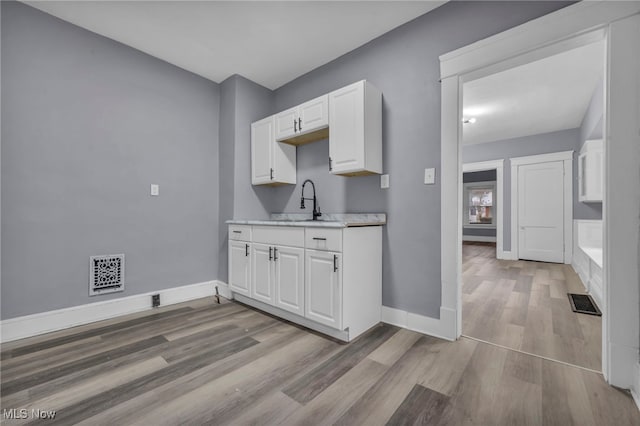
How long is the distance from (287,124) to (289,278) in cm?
157

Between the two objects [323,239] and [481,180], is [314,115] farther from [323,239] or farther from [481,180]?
[481,180]

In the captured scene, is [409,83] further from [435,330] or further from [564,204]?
[564,204]

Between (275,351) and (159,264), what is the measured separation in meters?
1.70

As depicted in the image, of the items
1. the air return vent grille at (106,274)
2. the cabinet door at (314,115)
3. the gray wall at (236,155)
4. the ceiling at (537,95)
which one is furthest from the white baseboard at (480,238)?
the air return vent grille at (106,274)

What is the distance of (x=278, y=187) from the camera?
3482mm

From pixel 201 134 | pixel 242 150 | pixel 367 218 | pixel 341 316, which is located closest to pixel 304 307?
pixel 341 316

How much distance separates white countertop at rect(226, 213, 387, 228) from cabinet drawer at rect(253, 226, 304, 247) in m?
0.05

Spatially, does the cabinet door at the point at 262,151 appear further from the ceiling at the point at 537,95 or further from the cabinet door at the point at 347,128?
the ceiling at the point at 537,95

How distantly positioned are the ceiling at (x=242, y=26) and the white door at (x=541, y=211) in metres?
4.85

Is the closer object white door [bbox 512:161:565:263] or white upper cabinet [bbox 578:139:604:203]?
white upper cabinet [bbox 578:139:604:203]

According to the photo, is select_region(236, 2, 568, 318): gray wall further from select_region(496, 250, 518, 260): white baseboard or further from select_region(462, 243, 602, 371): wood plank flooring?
select_region(496, 250, 518, 260): white baseboard

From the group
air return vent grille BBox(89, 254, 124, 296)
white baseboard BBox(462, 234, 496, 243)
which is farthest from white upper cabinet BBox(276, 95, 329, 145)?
white baseboard BBox(462, 234, 496, 243)

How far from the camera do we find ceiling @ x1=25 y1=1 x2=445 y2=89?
2117 mm

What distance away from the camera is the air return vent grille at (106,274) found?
7.79 ft
